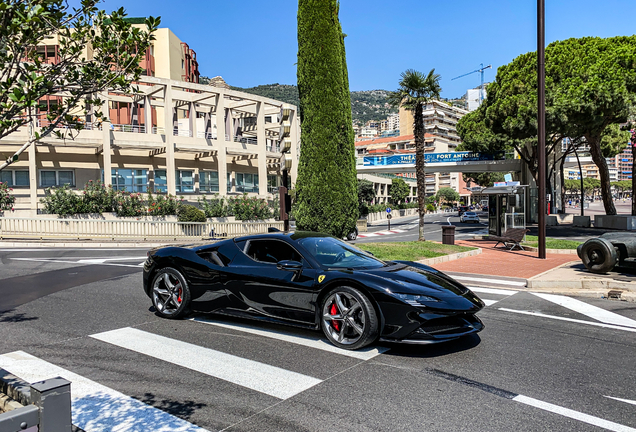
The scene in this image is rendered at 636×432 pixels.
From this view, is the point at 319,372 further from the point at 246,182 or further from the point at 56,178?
the point at 246,182

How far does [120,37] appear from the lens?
4.67m

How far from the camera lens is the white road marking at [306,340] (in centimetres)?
520

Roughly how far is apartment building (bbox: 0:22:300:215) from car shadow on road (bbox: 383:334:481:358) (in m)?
22.6

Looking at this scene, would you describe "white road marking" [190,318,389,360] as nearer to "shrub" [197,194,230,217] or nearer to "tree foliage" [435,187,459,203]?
"shrub" [197,194,230,217]

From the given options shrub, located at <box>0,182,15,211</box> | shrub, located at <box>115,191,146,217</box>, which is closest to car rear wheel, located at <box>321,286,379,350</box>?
shrub, located at <box>115,191,146,217</box>

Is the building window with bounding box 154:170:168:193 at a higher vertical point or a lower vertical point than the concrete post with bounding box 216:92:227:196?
lower

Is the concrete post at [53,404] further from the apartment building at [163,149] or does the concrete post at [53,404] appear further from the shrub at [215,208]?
the shrub at [215,208]

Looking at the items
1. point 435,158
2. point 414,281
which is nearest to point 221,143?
point 435,158

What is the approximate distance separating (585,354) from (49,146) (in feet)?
111

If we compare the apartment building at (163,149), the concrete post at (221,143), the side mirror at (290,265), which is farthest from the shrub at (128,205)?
the side mirror at (290,265)

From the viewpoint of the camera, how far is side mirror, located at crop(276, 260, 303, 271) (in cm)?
575

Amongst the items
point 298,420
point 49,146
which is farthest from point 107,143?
point 298,420

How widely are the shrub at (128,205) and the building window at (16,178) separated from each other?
7.73 metres

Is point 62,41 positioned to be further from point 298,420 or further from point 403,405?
point 403,405
